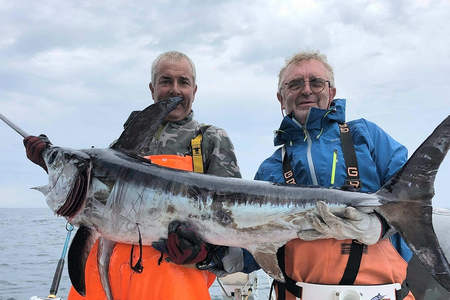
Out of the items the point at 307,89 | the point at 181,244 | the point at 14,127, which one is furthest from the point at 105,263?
the point at 307,89

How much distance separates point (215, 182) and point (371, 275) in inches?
48.1

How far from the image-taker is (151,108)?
3.13 meters

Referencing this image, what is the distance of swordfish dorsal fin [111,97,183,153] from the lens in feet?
10.3

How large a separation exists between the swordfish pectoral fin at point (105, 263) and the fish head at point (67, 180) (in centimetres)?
32

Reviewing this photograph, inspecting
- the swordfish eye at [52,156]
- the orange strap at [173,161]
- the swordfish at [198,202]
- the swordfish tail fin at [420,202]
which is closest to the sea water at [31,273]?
the orange strap at [173,161]

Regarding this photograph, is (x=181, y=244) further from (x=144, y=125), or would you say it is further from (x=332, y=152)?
(x=332, y=152)

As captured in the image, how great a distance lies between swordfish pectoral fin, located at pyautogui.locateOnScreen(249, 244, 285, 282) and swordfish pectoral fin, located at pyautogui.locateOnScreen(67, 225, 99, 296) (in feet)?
3.96

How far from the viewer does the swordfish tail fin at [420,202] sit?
2465 mm

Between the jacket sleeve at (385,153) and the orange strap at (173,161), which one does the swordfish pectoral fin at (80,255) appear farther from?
the jacket sleeve at (385,153)

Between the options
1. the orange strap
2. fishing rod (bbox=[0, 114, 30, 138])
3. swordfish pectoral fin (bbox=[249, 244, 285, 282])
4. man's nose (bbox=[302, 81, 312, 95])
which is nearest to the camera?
swordfish pectoral fin (bbox=[249, 244, 285, 282])

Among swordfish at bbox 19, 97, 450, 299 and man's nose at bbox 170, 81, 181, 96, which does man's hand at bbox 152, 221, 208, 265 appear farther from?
man's nose at bbox 170, 81, 181, 96

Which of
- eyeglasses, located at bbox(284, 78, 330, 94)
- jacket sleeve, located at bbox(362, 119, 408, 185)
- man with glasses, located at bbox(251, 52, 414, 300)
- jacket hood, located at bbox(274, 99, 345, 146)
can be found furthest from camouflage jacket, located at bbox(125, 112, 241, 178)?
jacket sleeve, located at bbox(362, 119, 408, 185)

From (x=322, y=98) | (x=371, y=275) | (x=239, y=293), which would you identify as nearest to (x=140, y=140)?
(x=322, y=98)

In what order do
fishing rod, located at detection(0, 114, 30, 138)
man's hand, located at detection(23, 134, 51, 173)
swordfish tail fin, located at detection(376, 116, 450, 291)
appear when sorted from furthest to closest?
man's hand, located at detection(23, 134, 51, 173), fishing rod, located at detection(0, 114, 30, 138), swordfish tail fin, located at detection(376, 116, 450, 291)
